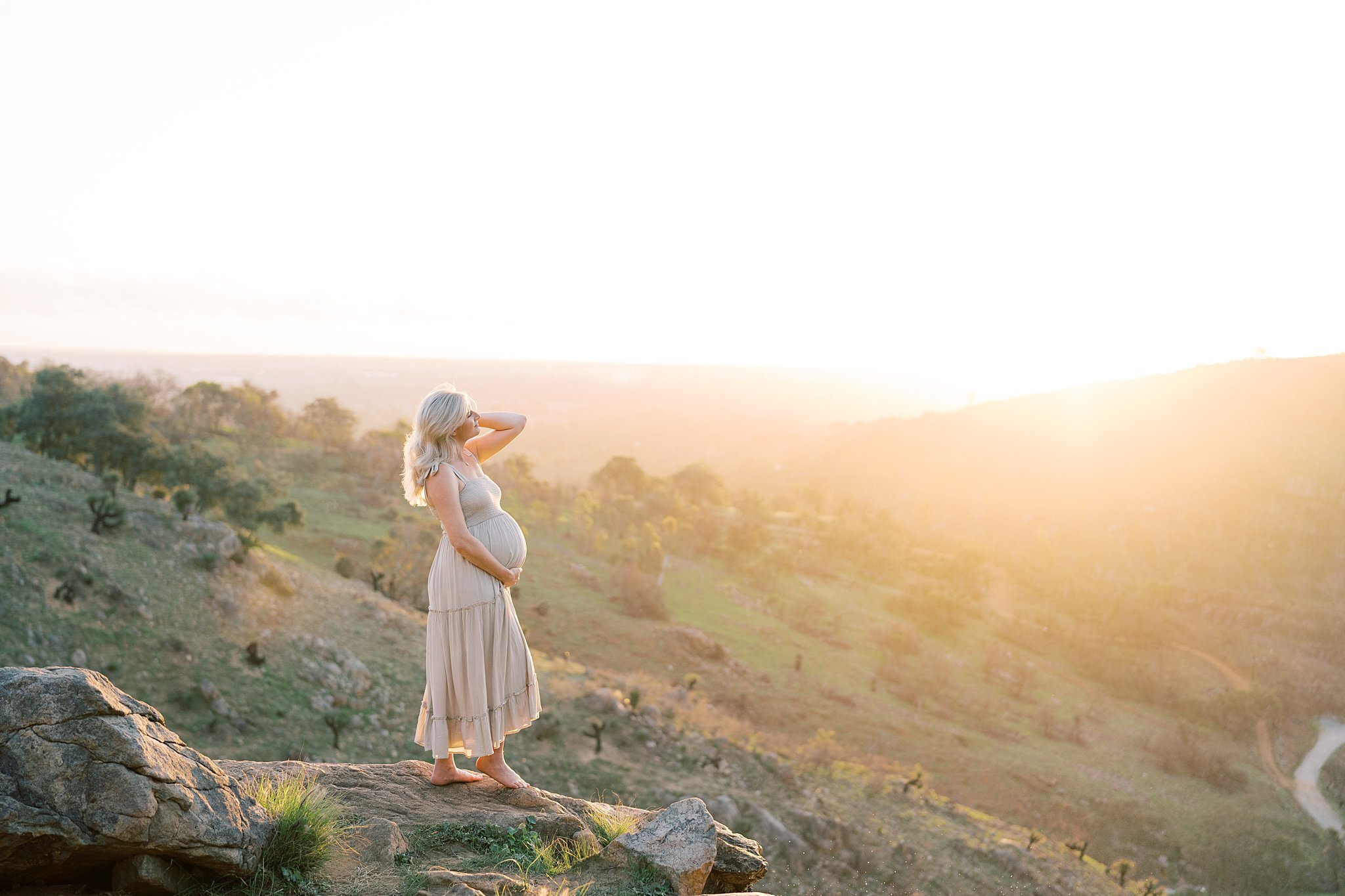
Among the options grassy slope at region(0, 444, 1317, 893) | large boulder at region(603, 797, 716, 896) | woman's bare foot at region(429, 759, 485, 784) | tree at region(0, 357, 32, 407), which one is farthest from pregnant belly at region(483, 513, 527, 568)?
tree at region(0, 357, 32, 407)

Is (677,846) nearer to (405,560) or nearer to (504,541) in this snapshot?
(504,541)

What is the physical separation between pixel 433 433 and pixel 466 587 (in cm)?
86

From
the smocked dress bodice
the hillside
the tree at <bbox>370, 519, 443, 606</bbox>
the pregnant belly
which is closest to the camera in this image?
the smocked dress bodice

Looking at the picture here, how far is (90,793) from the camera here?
8.07 ft

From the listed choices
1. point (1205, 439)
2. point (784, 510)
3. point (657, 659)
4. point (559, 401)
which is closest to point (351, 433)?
point (657, 659)

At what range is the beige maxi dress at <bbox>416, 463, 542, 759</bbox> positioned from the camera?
3.63 m

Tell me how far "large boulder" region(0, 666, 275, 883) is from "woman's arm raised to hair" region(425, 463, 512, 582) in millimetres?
1431

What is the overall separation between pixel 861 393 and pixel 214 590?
16333 centimetres

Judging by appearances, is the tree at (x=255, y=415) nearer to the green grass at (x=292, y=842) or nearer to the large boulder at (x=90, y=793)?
the green grass at (x=292, y=842)

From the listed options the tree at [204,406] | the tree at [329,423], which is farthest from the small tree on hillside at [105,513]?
the tree at [329,423]

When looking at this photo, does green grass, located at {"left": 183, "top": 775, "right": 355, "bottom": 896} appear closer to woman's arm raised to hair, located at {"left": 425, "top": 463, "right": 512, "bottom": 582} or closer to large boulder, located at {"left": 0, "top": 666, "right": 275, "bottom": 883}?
large boulder, located at {"left": 0, "top": 666, "right": 275, "bottom": 883}

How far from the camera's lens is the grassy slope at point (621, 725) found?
9117 millimetres

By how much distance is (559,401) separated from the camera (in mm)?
122312

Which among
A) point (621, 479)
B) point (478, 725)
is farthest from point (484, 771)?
point (621, 479)
